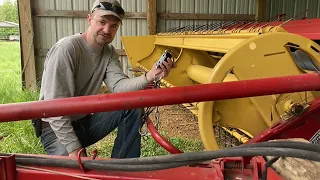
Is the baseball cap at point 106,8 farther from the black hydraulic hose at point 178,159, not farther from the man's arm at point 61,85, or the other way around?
the black hydraulic hose at point 178,159

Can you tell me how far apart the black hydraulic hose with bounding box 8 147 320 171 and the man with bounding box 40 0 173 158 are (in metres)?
0.74

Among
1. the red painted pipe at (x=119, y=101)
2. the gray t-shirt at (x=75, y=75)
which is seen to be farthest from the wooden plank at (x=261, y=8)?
the red painted pipe at (x=119, y=101)

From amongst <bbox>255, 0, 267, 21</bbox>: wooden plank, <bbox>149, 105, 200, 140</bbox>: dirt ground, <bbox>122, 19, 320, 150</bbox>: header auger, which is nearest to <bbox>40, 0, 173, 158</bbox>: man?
<bbox>122, 19, 320, 150</bbox>: header auger

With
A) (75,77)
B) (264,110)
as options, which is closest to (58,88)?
(75,77)

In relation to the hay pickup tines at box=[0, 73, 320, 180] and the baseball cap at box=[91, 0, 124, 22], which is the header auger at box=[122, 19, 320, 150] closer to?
the hay pickup tines at box=[0, 73, 320, 180]

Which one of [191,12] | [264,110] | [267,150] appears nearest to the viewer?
[267,150]

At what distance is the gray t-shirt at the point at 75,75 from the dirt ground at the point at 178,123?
2040mm

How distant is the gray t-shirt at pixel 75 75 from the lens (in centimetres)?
193

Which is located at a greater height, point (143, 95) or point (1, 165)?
point (143, 95)

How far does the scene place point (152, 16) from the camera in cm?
700

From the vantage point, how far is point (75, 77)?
7.16 ft

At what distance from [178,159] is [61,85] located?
3.71ft

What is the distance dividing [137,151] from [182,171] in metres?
1.27

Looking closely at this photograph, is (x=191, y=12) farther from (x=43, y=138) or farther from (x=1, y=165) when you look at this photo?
(x=1, y=165)
